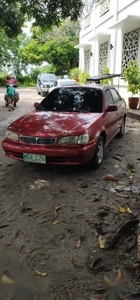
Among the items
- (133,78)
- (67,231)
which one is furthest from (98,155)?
(133,78)

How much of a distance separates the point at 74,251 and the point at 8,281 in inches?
28.3

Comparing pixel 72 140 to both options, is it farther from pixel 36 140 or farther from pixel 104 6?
pixel 104 6

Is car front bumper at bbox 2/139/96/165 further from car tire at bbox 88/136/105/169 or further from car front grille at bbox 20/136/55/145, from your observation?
car tire at bbox 88/136/105/169

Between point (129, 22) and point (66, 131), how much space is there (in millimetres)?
9852

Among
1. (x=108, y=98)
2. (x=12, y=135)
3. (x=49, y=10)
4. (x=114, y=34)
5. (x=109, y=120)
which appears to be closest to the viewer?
(x=12, y=135)

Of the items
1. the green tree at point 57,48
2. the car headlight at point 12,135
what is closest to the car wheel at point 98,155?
the car headlight at point 12,135

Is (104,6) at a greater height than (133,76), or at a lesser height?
greater

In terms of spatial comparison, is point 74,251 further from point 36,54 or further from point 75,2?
point 36,54

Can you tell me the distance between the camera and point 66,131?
441 cm

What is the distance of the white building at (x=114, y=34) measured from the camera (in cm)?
1252

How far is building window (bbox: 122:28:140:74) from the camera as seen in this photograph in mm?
12789

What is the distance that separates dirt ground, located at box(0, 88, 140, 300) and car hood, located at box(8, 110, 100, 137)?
2.56 ft

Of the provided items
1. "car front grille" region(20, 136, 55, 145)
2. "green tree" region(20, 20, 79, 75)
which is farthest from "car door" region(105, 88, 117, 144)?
"green tree" region(20, 20, 79, 75)

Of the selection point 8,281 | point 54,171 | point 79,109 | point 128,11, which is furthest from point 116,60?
point 8,281
